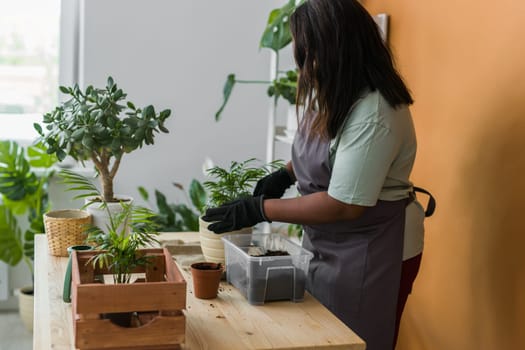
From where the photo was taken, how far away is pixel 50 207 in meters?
3.70

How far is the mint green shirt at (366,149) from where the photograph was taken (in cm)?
179

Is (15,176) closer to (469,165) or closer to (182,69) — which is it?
(182,69)

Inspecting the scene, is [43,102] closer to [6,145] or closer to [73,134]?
[6,145]

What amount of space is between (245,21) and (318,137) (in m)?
2.06

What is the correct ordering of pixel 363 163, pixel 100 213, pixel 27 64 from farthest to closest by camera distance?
pixel 27 64, pixel 100 213, pixel 363 163

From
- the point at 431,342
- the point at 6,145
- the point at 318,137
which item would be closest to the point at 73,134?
Answer: the point at 318,137

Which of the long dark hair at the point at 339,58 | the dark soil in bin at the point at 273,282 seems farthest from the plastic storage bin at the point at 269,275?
the long dark hair at the point at 339,58

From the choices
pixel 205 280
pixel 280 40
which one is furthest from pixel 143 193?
pixel 205 280

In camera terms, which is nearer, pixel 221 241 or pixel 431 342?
pixel 221 241

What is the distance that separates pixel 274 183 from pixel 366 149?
56 centimetres

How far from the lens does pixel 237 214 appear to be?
1.93 metres

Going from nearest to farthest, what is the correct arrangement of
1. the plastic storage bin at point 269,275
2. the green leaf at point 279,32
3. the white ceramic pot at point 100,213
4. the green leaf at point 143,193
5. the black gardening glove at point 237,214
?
the plastic storage bin at point 269,275 → the black gardening glove at point 237,214 → the white ceramic pot at point 100,213 → the green leaf at point 279,32 → the green leaf at point 143,193

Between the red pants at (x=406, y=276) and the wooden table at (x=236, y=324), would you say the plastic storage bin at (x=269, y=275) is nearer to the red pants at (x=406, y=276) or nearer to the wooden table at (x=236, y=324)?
the wooden table at (x=236, y=324)

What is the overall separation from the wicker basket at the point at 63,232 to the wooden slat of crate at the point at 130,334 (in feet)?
2.35
